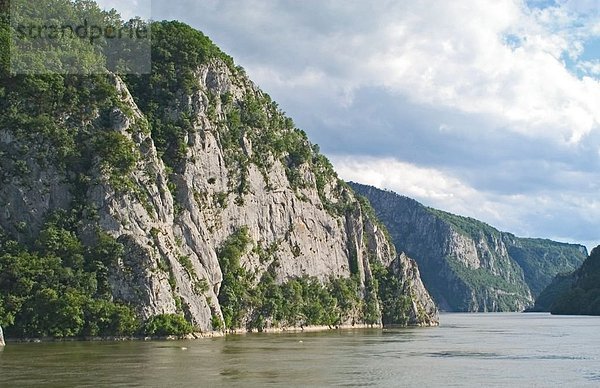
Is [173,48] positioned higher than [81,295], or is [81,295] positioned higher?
[173,48]

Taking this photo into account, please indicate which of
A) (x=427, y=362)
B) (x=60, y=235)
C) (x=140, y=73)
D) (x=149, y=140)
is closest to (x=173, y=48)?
(x=140, y=73)

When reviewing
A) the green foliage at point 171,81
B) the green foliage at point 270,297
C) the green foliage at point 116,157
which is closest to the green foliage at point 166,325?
the green foliage at point 270,297

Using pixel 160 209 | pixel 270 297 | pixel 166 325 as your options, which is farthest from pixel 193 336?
pixel 270 297

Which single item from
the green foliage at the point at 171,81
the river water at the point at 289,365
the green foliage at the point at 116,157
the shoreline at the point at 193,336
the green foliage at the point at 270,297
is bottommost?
the river water at the point at 289,365

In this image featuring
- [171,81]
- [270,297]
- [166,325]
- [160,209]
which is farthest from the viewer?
[270,297]

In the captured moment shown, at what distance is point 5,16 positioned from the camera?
140 metres

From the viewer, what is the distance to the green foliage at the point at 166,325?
340ft

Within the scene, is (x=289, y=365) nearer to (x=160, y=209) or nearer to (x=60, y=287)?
(x=60, y=287)

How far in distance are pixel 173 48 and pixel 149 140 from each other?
127 feet

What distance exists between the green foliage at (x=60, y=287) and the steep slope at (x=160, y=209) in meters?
0.18

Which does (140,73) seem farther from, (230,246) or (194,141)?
(230,246)

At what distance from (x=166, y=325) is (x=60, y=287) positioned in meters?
14.5

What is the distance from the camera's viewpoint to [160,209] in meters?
119

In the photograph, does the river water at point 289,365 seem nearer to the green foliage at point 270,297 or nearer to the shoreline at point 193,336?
the shoreline at point 193,336
